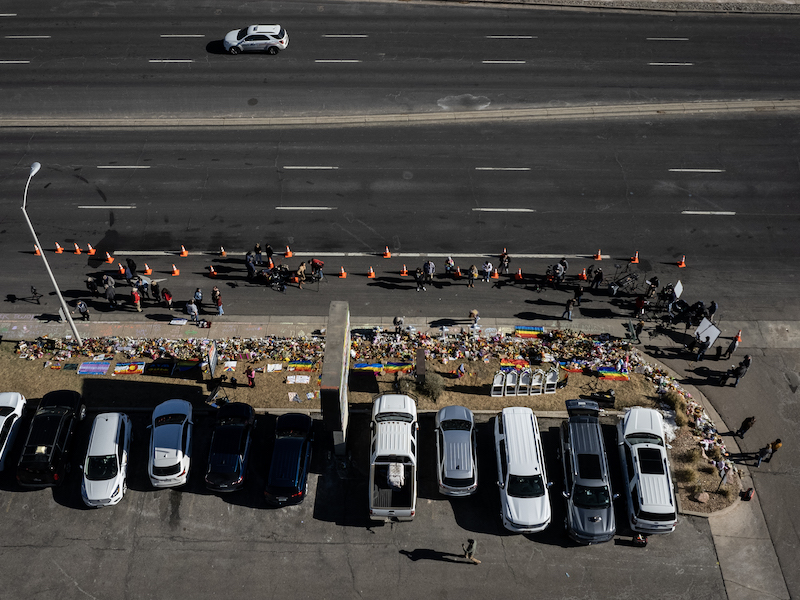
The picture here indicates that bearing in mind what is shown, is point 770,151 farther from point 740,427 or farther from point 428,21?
point 428,21

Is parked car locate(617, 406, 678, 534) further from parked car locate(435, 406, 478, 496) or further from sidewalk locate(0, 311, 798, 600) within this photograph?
parked car locate(435, 406, 478, 496)

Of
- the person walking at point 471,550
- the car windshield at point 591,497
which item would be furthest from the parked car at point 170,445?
the car windshield at point 591,497

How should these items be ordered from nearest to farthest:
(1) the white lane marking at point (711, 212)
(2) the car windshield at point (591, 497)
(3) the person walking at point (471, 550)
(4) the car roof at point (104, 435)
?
(3) the person walking at point (471, 550)
(2) the car windshield at point (591, 497)
(4) the car roof at point (104, 435)
(1) the white lane marking at point (711, 212)

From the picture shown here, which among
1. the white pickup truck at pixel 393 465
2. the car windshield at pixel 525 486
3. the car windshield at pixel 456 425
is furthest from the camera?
the car windshield at pixel 456 425

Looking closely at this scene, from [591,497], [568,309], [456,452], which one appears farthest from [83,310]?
[591,497]

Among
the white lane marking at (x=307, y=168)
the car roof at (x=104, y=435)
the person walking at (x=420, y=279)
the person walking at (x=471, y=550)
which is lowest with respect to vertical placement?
the person walking at (x=471, y=550)

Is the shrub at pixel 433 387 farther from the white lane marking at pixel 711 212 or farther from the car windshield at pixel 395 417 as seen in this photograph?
the white lane marking at pixel 711 212
